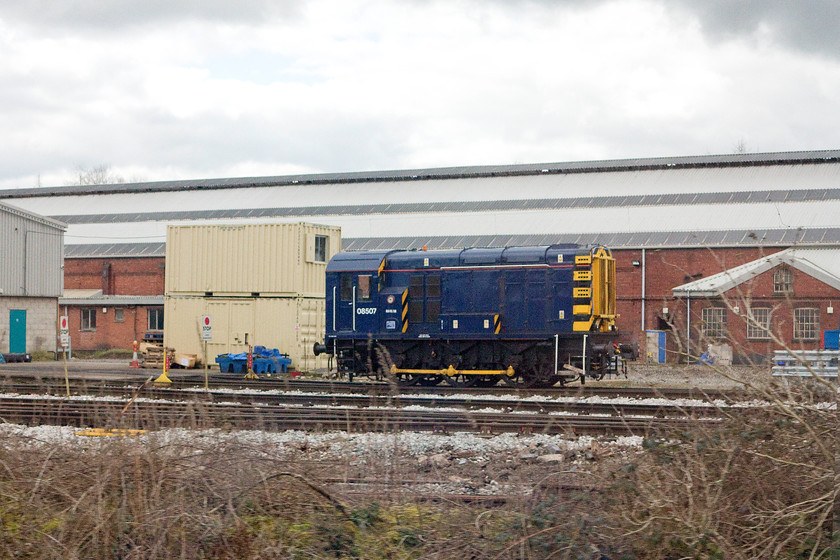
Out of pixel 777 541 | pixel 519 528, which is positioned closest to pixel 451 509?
pixel 519 528

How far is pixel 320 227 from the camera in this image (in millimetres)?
31344

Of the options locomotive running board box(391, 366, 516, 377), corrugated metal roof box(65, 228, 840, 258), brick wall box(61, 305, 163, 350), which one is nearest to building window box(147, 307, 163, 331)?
brick wall box(61, 305, 163, 350)

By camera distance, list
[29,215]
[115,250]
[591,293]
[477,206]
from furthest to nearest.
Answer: [115,250] → [477,206] → [29,215] → [591,293]

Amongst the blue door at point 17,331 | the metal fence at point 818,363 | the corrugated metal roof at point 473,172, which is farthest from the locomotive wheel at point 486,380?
the corrugated metal roof at point 473,172

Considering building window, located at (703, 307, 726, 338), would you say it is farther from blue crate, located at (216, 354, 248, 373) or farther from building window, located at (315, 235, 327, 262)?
blue crate, located at (216, 354, 248, 373)

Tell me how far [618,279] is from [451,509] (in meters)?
35.3

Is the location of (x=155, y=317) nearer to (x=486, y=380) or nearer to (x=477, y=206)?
(x=477, y=206)

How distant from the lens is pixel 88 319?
44719 mm

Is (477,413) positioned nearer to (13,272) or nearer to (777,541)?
(777,541)

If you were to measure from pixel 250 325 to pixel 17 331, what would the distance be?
12.7 metres

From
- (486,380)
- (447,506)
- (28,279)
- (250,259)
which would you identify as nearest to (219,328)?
(250,259)

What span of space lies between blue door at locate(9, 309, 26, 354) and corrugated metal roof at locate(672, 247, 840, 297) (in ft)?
94.6

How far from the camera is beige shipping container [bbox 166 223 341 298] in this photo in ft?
98.5

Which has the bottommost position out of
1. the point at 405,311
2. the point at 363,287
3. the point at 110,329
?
the point at 110,329
